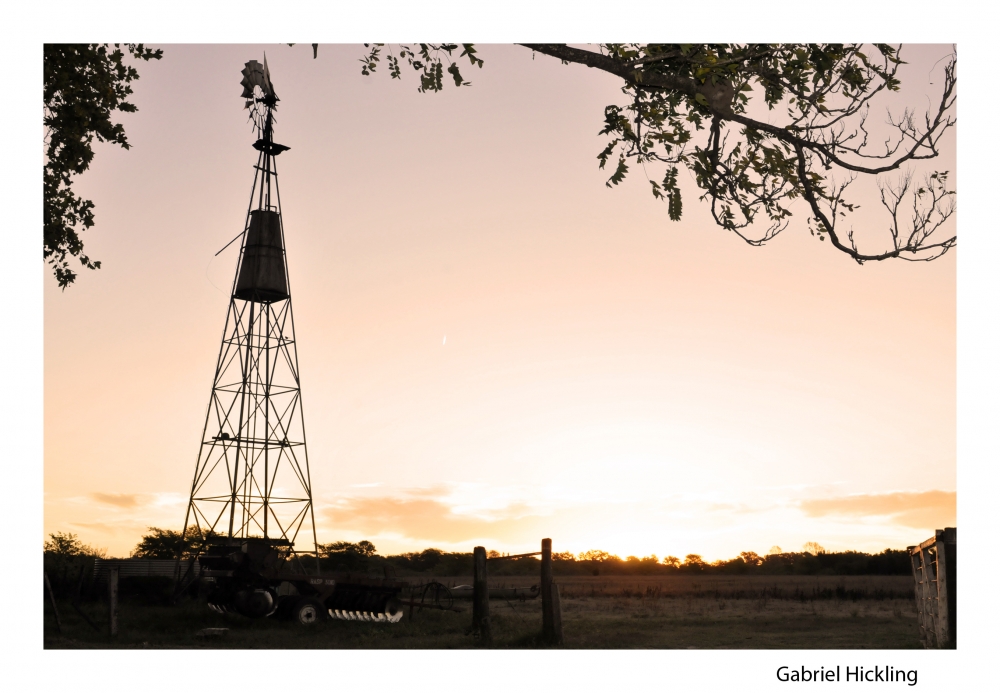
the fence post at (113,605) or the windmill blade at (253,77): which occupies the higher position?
the windmill blade at (253,77)

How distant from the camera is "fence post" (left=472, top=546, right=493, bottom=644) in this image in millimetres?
18406

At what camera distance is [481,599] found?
18.8 metres

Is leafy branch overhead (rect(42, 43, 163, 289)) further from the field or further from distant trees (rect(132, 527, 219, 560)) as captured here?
distant trees (rect(132, 527, 219, 560))

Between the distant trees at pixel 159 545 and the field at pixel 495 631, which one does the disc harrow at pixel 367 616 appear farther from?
the distant trees at pixel 159 545

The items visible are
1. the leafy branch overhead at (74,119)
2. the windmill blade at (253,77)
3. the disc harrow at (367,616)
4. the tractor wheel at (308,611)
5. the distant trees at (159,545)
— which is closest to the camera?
the leafy branch overhead at (74,119)

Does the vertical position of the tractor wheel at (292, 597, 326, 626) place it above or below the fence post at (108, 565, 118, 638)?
below

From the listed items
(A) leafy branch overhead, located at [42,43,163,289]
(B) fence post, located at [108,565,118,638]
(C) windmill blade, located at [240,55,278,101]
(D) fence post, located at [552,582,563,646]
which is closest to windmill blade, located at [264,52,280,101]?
(C) windmill blade, located at [240,55,278,101]

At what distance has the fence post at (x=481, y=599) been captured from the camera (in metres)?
18.4

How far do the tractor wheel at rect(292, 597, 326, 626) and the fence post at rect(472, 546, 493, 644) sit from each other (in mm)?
5629

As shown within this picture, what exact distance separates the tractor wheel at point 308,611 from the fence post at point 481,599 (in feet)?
18.5

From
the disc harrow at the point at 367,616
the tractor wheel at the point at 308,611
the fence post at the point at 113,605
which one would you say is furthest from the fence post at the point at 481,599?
the fence post at the point at 113,605

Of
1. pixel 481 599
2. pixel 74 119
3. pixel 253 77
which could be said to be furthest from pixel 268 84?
pixel 481 599

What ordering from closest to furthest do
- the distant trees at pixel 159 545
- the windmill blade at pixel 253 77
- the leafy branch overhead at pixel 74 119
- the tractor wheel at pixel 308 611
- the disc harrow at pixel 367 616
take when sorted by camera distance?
the leafy branch overhead at pixel 74 119 → the tractor wheel at pixel 308 611 → the disc harrow at pixel 367 616 → the windmill blade at pixel 253 77 → the distant trees at pixel 159 545
